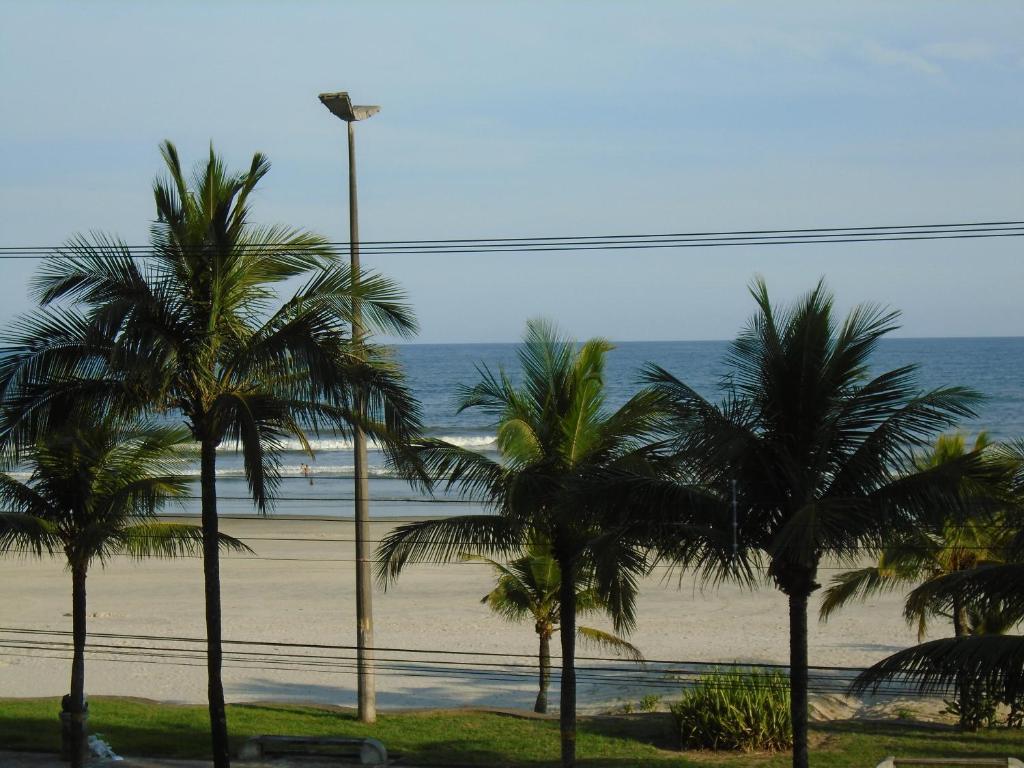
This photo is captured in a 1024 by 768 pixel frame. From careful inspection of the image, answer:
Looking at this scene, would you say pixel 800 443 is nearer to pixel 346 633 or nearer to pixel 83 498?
pixel 83 498

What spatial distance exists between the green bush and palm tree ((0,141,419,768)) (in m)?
5.72

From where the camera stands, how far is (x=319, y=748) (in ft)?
44.8

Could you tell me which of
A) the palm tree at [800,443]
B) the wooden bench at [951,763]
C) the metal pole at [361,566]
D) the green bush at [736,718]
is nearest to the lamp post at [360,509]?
the metal pole at [361,566]

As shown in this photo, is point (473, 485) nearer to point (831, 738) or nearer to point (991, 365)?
point (831, 738)

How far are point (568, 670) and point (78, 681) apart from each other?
5.50m

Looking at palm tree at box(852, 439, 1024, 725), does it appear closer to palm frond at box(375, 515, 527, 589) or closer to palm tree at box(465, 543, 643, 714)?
palm frond at box(375, 515, 527, 589)

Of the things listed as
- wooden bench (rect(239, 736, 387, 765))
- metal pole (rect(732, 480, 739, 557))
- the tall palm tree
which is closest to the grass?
wooden bench (rect(239, 736, 387, 765))

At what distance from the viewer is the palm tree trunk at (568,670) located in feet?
39.9

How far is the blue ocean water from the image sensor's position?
1417 inches

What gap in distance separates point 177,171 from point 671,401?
5275 mm

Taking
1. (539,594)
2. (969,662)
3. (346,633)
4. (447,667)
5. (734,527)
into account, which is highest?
(734,527)

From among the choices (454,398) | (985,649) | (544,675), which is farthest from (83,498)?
(454,398)

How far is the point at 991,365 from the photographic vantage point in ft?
334

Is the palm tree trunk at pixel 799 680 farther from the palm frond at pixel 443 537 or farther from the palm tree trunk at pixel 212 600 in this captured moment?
the palm tree trunk at pixel 212 600
